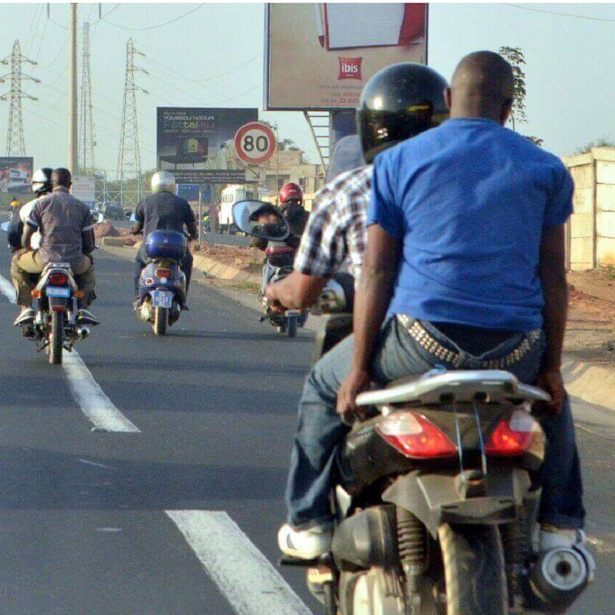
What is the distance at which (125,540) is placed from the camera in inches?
221

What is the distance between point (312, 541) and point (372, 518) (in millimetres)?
339

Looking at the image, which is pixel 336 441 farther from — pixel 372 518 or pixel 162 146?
pixel 162 146

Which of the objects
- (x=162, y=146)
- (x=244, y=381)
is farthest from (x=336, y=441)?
(x=162, y=146)

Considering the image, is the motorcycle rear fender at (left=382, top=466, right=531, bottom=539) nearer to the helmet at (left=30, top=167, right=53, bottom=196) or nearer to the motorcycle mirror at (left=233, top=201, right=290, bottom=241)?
the motorcycle mirror at (left=233, top=201, right=290, bottom=241)

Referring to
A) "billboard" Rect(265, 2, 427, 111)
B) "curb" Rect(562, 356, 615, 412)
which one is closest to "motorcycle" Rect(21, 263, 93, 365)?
"curb" Rect(562, 356, 615, 412)

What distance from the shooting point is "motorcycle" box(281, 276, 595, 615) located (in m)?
3.28

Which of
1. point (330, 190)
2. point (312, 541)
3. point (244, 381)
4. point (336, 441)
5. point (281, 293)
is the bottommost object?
point (244, 381)

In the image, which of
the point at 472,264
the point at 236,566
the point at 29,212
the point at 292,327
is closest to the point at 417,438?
the point at 472,264

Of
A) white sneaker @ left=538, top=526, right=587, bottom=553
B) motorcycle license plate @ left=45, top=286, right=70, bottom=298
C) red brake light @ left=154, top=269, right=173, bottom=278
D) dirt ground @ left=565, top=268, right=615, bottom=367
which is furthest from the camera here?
red brake light @ left=154, top=269, right=173, bottom=278

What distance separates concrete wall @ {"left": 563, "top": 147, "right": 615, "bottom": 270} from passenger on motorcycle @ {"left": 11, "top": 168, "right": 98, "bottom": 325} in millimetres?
10724

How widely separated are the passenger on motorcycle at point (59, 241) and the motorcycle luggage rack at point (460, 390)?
894 centimetres

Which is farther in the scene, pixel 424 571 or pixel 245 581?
pixel 245 581

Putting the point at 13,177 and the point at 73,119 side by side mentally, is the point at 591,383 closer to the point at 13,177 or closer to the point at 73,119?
the point at 73,119

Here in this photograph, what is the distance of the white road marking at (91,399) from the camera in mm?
8523
